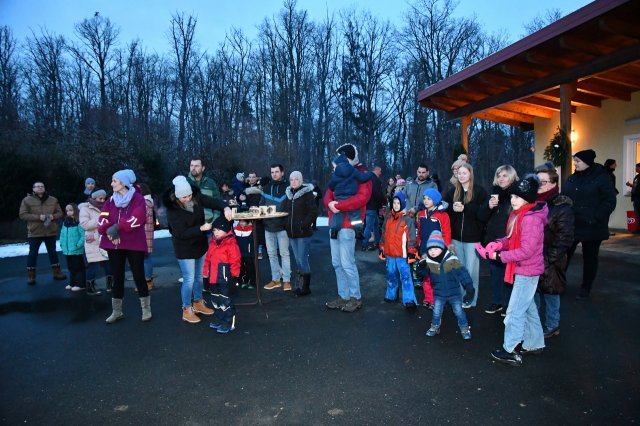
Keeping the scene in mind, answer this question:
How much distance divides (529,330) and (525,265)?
71cm

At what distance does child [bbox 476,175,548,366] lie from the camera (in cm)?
377

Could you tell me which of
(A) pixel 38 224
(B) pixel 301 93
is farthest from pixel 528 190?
(B) pixel 301 93

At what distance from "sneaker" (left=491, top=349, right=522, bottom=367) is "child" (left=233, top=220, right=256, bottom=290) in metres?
4.22

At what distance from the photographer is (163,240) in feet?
43.7

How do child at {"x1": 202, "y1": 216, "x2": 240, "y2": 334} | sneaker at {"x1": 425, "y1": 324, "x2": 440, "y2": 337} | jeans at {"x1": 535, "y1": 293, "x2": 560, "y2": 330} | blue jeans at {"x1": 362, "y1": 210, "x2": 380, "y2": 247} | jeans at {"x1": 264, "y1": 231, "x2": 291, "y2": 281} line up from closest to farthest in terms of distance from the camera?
1. jeans at {"x1": 535, "y1": 293, "x2": 560, "y2": 330}
2. sneaker at {"x1": 425, "y1": 324, "x2": 440, "y2": 337}
3. child at {"x1": 202, "y1": 216, "x2": 240, "y2": 334}
4. jeans at {"x1": 264, "y1": 231, "x2": 291, "y2": 281}
5. blue jeans at {"x1": 362, "y1": 210, "x2": 380, "y2": 247}

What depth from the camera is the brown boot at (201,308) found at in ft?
18.3

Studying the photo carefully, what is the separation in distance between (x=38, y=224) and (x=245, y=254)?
3.90 metres

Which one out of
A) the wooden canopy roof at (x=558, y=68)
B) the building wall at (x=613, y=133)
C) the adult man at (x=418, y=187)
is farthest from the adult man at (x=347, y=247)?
the building wall at (x=613, y=133)

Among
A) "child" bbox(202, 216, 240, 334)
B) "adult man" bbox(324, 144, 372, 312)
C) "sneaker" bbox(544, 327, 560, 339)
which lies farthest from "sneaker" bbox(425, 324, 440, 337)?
"child" bbox(202, 216, 240, 334)

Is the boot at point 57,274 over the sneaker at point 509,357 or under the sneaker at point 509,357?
over

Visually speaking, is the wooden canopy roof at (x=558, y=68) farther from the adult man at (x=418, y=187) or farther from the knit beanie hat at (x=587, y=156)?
the adult man at (x=418, y=187)

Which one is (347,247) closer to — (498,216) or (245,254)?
(498,216)

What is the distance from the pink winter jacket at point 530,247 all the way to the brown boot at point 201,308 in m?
3.67

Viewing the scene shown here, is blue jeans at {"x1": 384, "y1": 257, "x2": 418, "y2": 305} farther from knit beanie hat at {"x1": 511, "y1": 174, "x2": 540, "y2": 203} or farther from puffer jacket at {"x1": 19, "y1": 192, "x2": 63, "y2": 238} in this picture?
puffer jacket at {"x1": 19, "y1": 192, "x2": 63, "y2": 238}
